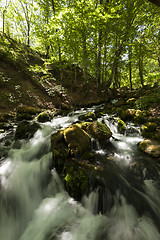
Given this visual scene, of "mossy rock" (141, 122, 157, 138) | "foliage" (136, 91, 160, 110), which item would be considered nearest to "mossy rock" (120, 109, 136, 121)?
"foliage" (136, 91, 160, 110)

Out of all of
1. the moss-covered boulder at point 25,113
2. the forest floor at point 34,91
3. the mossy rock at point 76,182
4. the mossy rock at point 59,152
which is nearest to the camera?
the mossy rock at point 76,182

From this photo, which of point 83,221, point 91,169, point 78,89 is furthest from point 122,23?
point 83,221

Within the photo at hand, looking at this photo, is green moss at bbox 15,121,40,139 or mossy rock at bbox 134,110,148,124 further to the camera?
mossy rock at bbox 134,110,148,124

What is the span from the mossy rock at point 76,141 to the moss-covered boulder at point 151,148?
215cm

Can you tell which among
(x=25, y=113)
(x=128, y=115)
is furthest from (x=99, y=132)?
(x=25, y=113)

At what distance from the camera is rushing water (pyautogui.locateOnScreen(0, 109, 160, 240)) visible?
2135 millimetres

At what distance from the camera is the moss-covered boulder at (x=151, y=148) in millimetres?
3701

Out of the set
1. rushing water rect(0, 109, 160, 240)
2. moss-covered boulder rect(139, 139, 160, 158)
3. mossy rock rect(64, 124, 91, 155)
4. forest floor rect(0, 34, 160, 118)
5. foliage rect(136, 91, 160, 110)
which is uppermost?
forest floor rect(0, 34, 160, 118)

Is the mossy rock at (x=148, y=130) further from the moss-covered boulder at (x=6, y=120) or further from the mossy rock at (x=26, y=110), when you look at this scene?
the mossy rock at (x=26, y=110)

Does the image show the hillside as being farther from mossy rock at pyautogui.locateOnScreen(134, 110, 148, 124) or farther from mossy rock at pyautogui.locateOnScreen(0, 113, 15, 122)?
mossy rock at pyautogui.locateOnScreen(134, 110, 148, 124)

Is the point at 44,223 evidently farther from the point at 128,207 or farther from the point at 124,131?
the point at 124,131

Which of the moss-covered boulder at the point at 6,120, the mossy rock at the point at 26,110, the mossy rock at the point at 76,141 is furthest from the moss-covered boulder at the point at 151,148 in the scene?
the mossy rock at the point at 26,110

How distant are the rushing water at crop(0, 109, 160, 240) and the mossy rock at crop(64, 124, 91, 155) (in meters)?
0.70

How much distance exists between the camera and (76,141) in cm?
375
